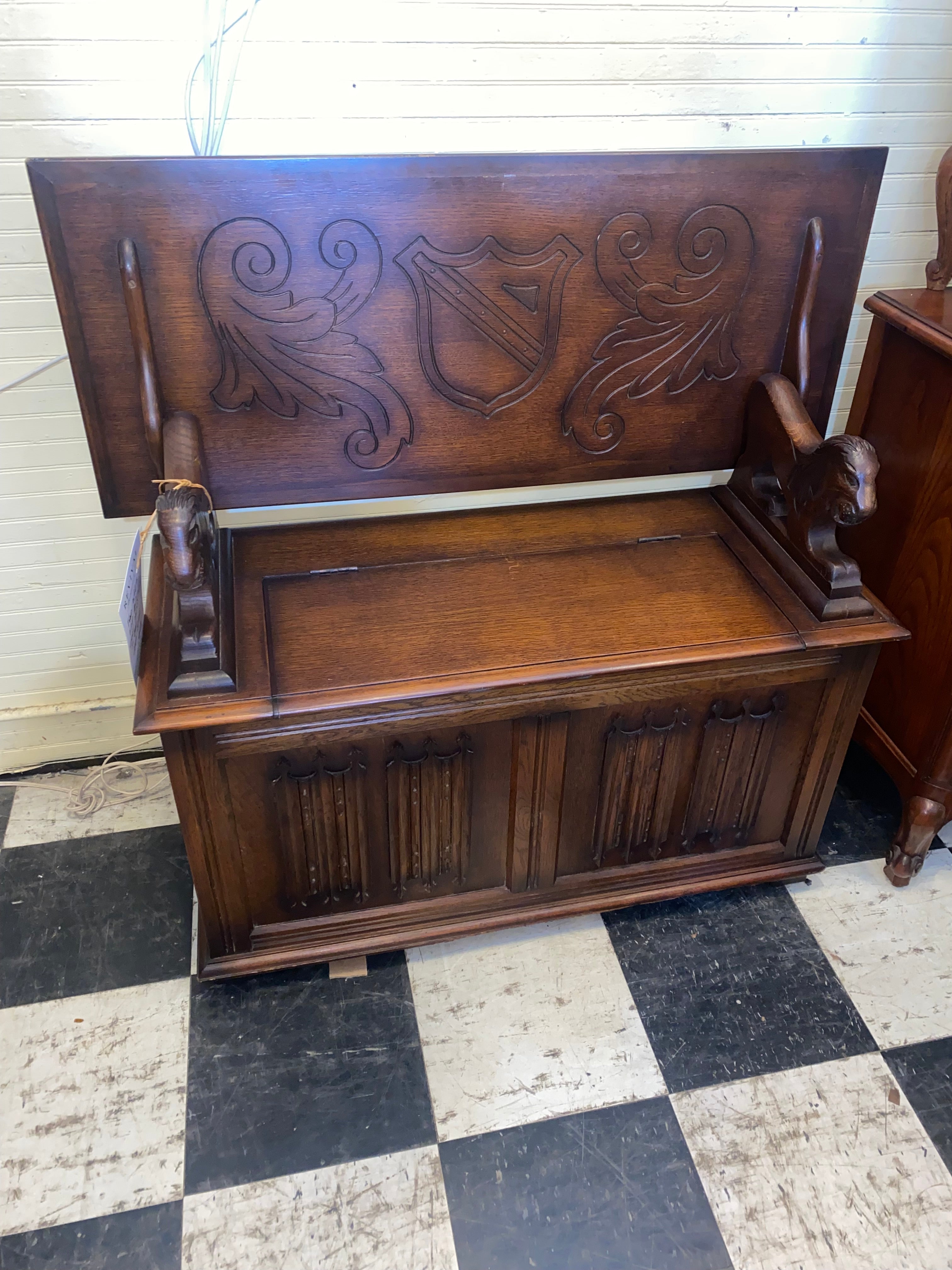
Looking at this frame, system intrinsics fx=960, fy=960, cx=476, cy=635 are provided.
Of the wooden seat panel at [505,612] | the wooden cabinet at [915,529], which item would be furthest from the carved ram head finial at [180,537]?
the wooden cabinet at [915,529]

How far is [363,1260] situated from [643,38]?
1.81 metres

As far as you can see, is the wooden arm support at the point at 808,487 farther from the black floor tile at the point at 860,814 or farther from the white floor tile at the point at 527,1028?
the white floor tile at the point at 527,1028

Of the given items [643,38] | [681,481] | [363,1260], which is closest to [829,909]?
[681,481]

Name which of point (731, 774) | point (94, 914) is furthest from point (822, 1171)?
point (94, 914)

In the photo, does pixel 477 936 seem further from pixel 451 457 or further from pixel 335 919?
pixel 451 457

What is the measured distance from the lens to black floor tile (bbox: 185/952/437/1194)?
1341 mm

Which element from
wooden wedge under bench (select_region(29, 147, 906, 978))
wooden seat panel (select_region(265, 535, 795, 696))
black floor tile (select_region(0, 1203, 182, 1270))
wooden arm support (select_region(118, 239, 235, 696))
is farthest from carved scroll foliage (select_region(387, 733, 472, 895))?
black floor tile (select_region(0, 1203, 182, 1270))

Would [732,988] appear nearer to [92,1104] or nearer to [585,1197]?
[585,1197]

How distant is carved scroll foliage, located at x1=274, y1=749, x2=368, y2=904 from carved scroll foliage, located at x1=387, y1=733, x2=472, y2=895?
0.04 metres

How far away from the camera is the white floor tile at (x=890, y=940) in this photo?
153 centimetres

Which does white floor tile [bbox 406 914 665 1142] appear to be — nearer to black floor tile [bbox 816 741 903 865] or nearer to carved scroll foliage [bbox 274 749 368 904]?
carved scroll foliage [bbox 274 749 368 904]

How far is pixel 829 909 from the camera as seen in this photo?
66.7 inches

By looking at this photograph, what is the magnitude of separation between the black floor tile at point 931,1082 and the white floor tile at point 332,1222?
0.70m

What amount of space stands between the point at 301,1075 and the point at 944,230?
5.61 ft
